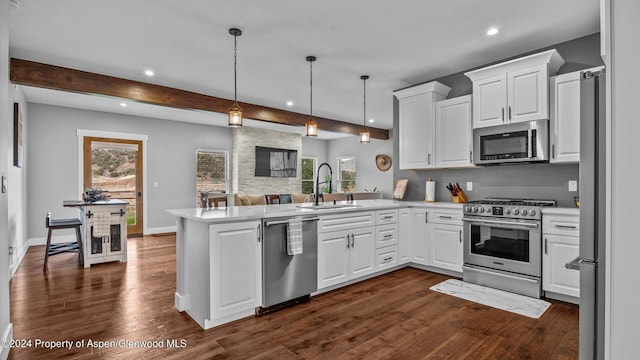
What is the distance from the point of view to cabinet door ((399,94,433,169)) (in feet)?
14.1

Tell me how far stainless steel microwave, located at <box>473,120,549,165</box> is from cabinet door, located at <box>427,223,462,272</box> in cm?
86

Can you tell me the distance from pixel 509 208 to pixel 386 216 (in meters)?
1.30

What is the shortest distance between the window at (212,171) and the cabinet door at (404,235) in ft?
17.4

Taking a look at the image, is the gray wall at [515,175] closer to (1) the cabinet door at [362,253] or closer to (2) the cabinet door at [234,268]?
(1) the cabinet door at [362,253]

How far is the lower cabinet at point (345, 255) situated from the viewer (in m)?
3.26

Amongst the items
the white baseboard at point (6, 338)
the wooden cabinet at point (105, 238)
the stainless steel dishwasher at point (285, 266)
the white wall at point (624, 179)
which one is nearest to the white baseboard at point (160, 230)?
the wooden cabinet at point (105, 238)

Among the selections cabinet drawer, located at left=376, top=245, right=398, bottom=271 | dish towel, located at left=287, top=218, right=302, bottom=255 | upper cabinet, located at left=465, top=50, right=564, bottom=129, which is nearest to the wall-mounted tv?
cabinet drawer, located at left=376, top=245, right=398, bottom=271

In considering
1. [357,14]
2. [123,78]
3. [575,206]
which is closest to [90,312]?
[123,78]

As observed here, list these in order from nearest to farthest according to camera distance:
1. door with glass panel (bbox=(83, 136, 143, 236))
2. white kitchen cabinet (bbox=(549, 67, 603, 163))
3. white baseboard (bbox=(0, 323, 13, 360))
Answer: white baseboard (bbox=(0, 323, 13, 360)), white kitchen cabinet (bbox=(549, 67, 603, 163)), door with glass panel (bbox=(83, 136, 143, 236))

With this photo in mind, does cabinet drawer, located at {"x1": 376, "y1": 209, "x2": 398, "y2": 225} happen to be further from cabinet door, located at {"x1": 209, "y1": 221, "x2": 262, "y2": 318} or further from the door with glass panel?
the door with glass panel

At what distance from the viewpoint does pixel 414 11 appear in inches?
109

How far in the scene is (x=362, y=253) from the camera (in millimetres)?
3641

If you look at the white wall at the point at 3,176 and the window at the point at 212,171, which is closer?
the white wall at the point at 3,176

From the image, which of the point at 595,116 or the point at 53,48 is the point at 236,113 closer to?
the point at 53,48
